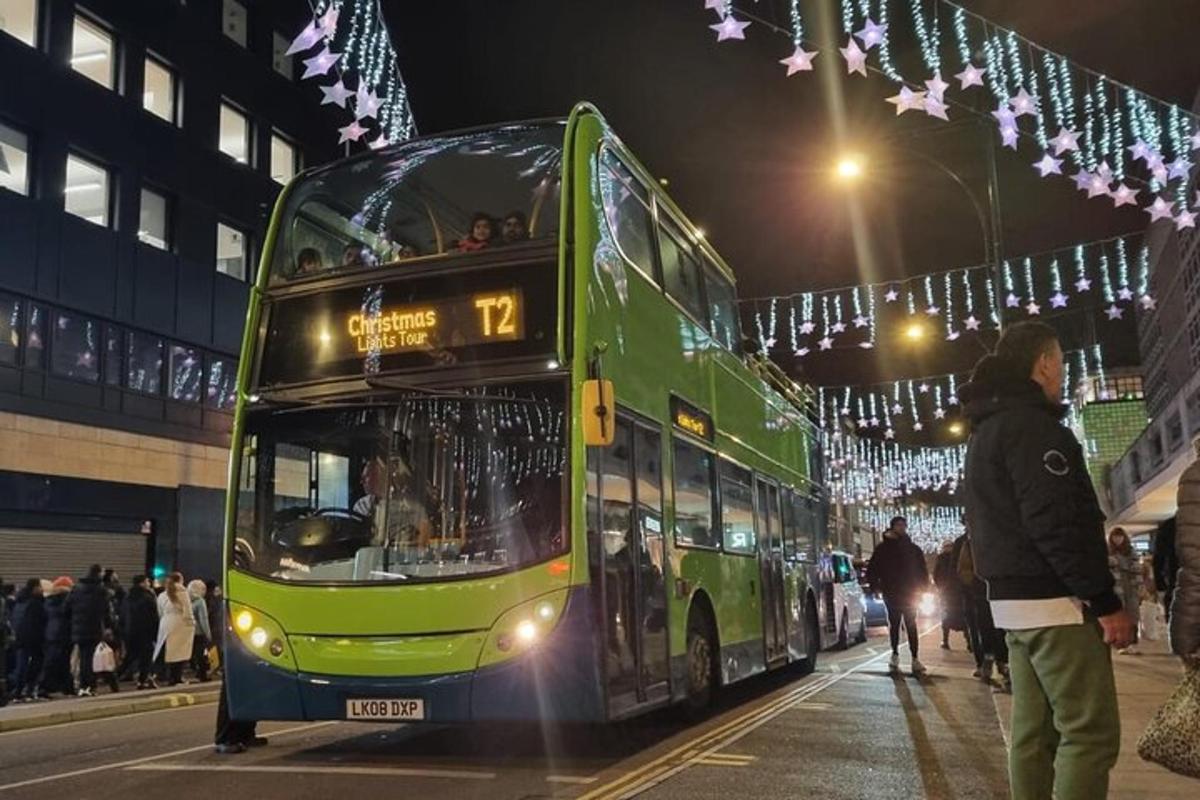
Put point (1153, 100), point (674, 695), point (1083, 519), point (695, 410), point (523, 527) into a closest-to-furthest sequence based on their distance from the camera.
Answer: point (1083, 519) → point (523, 527) → point (674, 695) → point (695, 410) → point (1153, 100)

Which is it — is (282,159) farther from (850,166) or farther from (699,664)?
(699,664)

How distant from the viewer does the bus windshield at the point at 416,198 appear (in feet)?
26.4

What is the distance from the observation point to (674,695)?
321 inches

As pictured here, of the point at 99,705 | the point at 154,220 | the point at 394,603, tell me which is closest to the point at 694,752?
the point at 394,603

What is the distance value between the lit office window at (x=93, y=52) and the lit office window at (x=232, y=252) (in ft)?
13.3

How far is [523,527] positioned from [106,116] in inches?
738

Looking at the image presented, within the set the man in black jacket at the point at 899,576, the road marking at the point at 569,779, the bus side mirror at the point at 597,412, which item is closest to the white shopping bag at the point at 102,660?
the man in black jacket at the point at 899,576

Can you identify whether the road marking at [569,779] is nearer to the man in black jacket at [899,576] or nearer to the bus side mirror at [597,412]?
the bus side mirror at [597,412]

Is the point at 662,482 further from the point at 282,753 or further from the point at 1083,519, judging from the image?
the point at 1083,519

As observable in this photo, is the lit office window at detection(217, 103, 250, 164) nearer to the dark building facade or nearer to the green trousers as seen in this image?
the dark building facade

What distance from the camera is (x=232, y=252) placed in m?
25.5

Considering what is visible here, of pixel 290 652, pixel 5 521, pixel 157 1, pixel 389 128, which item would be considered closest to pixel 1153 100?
pixel 290 652

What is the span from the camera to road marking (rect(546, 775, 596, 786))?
6.52 m

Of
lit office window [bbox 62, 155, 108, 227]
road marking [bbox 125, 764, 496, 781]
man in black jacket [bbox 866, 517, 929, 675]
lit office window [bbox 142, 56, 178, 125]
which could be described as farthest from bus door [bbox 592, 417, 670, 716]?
lit office window [bbox 142, 56, 178, 125]
